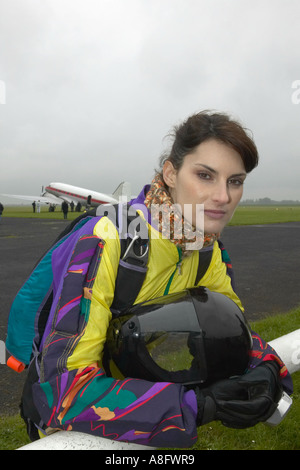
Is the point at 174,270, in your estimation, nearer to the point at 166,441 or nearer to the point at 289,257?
the point at 166,441

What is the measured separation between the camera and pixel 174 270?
188 centimetres

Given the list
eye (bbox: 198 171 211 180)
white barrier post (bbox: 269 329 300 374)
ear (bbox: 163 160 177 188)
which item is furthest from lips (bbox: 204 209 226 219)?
white barrier post (bbox: 269 329 300 374)

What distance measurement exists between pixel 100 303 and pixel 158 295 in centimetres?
40

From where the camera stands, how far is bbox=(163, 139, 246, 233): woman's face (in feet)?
5.66

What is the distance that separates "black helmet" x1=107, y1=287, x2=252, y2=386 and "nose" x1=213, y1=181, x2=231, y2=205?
1.54 ft

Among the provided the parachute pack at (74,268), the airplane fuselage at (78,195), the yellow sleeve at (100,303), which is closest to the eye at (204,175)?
the parachute pack at (74,268)

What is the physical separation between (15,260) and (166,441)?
10.8 metres

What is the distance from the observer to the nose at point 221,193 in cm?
171

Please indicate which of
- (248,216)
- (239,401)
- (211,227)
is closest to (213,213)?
(211,227)

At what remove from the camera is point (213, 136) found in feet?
5.74

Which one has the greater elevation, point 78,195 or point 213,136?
point 213,136

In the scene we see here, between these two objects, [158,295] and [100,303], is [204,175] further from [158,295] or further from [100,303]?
[100,303]

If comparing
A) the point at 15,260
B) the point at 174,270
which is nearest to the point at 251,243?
the point at 15,260

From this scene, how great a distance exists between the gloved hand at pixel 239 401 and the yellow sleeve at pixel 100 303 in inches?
18.0
